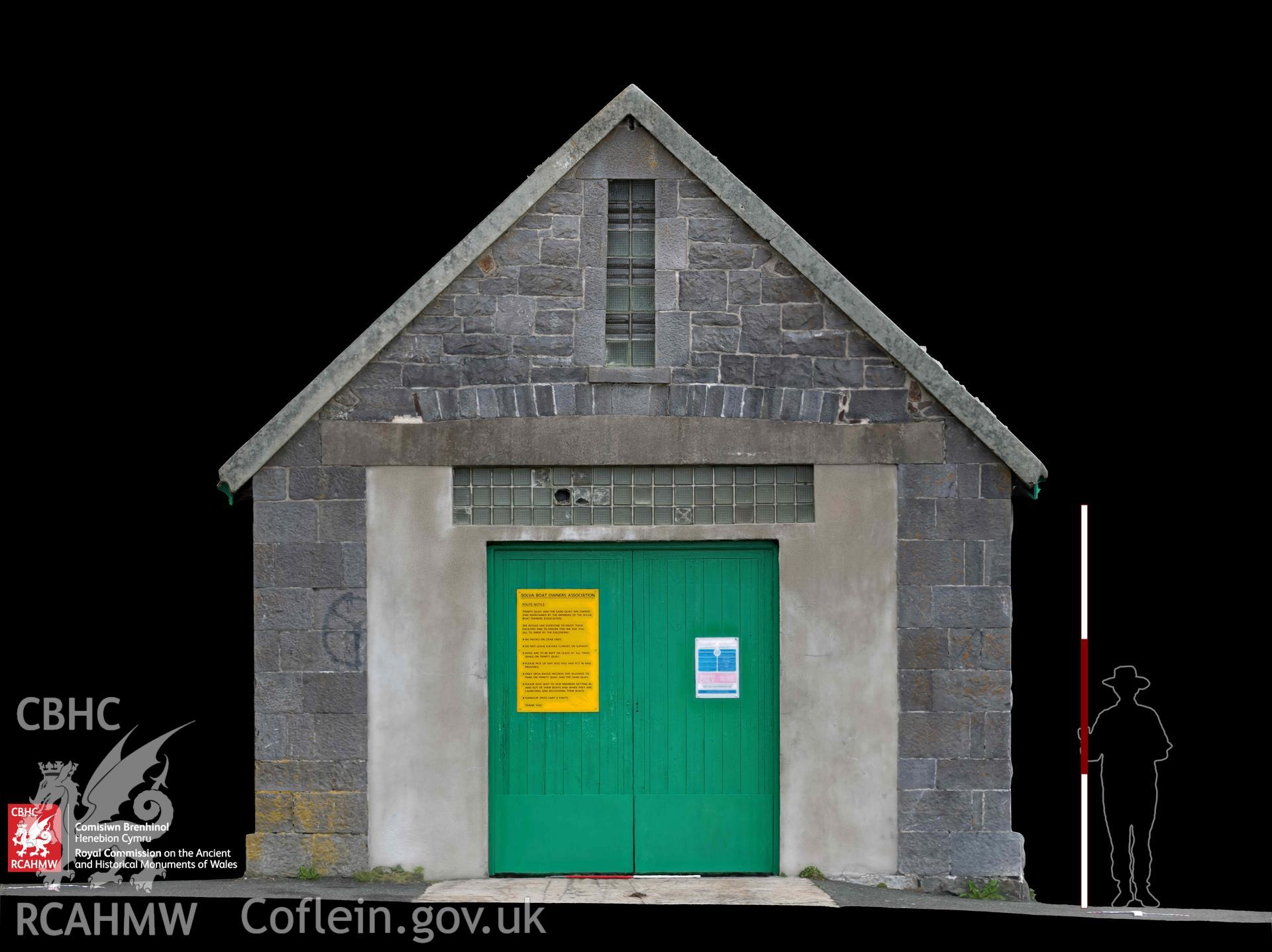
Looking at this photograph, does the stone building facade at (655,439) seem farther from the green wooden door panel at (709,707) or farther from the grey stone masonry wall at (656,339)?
the green wooden door panel at (709,707)

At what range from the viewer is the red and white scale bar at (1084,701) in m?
11.0

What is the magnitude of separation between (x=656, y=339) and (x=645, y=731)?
9.45 ft

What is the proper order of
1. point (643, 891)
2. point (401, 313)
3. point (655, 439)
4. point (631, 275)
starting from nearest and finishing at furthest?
1. point (643, 891)
2. point (401, 313)
3. point (655, 439)
4. point (631, 275)

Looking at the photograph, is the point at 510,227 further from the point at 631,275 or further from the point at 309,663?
the point at 309,663

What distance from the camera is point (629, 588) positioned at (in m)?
11.5

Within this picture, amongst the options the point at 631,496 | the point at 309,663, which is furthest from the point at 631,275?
the point at 309,663

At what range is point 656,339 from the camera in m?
11.4

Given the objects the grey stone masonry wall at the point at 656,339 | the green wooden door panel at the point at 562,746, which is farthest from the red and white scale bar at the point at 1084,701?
the green wooden door panel at the point at 562,746

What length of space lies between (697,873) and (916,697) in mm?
2064

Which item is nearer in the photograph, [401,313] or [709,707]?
[401,313]

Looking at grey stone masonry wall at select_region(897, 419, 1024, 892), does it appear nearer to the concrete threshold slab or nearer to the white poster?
the concrete threshold slab

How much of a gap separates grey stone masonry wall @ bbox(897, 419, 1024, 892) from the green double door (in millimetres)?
992

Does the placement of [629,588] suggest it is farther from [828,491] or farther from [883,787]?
[883,787]

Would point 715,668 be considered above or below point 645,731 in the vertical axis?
above
